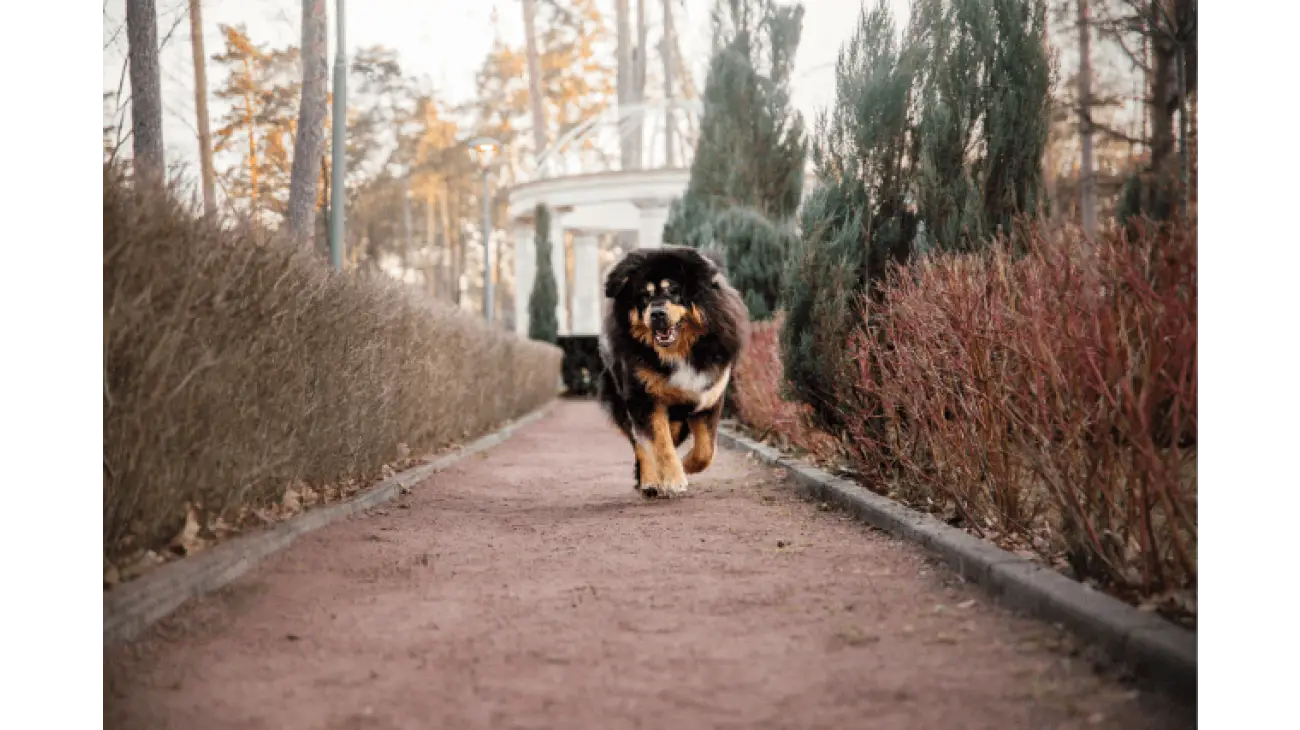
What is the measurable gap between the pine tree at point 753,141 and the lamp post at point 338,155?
6.95m

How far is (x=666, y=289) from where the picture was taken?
7352 mm

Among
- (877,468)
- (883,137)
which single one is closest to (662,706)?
(877,468)

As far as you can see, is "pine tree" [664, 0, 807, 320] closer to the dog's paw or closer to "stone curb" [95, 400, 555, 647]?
the dog's paw

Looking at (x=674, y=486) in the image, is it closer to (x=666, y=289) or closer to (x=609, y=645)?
(x=666, y=289)

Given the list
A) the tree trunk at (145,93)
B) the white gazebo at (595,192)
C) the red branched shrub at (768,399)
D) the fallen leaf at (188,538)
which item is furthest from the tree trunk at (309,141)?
the white gazebo at (595,192)

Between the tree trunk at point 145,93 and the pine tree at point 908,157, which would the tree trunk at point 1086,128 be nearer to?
the pine tree at point 908,157

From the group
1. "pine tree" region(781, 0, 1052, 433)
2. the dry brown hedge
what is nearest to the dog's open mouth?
"pine tree" region(781, 0, 1052, 433)

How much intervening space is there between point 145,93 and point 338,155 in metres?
4.60

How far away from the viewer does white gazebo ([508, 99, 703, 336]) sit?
21.0 metres

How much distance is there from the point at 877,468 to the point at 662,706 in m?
4.28

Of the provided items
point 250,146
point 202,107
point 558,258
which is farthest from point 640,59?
point 558,258

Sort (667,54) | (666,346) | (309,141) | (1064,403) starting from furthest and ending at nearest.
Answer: (667,54) → (309,141) → (666,346) → (1064,403)

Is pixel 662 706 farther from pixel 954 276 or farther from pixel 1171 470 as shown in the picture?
pixel 954 276

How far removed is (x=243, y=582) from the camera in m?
4.48
